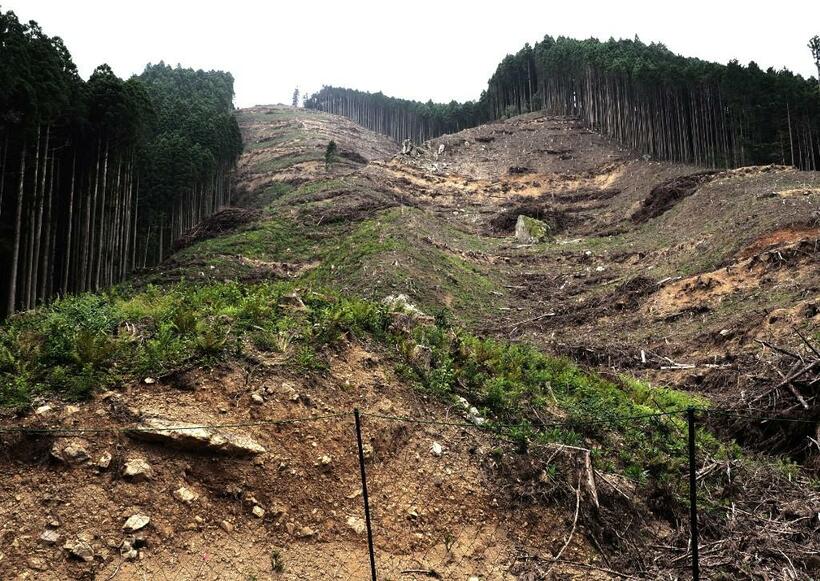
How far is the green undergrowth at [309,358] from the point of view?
618 centimetres

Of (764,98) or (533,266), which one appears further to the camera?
(764,98)

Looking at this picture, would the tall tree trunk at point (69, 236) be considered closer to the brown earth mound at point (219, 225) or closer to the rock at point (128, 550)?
the brown earth mound at point (219, 225)

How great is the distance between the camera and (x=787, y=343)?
11633 mm

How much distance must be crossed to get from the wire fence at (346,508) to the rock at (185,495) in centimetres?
1

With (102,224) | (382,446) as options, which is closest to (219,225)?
(102,224)

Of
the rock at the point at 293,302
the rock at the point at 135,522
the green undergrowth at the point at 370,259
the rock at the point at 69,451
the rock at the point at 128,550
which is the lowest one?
the rock at the point at 128,550

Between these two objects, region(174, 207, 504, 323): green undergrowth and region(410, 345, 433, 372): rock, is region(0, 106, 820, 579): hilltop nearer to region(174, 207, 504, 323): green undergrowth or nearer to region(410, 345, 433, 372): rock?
region(410, 345, 433, 372): rock

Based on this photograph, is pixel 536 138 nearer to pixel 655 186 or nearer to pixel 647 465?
pixel 655 186

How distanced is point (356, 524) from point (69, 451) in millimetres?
3103

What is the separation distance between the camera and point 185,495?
5230 millimetres

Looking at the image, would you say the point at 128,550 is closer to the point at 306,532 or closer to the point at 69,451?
the point at 69,451

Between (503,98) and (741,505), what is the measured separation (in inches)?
2907

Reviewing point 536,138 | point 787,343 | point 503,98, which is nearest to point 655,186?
point 536,138

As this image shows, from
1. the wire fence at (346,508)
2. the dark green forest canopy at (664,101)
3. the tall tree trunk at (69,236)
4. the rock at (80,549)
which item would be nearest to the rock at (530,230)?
the dark green forest canopy at (664,101)
